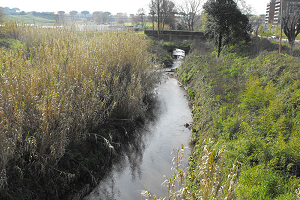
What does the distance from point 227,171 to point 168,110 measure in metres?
6.52

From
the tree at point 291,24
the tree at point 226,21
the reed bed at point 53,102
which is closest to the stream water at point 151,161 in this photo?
the reed bed at point 53,102

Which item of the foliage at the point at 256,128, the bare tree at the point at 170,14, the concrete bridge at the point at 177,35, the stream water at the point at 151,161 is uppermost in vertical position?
the bare tree at the point at 170,14

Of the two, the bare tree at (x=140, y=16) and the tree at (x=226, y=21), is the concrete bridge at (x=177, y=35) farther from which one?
the bare tree at (x=140, y=16)

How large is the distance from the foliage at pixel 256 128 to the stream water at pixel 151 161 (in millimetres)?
761

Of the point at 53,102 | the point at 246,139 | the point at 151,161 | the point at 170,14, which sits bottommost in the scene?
the point at 151,161

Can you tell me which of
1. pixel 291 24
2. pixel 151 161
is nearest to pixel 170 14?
pixel 291 24

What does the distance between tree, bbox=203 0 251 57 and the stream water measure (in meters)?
7.61

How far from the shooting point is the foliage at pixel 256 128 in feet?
12.5

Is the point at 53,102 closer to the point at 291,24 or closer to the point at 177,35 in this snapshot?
the point at 291,24

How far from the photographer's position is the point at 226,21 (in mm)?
15531

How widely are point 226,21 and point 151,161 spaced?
12249 mm

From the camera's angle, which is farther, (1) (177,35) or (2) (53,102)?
(1) (177,35)

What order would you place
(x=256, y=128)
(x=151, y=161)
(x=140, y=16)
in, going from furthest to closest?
(x=140, y=16)
(x=151, y=161)
(x=256, y=128)

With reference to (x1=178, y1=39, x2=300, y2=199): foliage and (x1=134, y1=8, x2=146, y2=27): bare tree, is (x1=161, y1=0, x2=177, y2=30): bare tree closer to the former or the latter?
(x1=134, y1=8, x2=146, y2=27): bare tree
